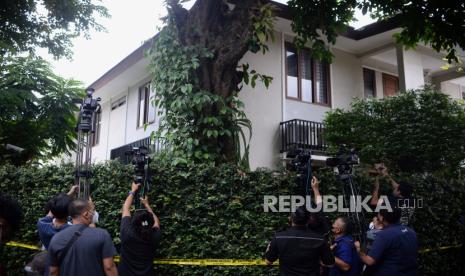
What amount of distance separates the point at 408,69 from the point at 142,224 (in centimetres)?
1185

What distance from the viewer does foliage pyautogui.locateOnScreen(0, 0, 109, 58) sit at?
37.4 feet

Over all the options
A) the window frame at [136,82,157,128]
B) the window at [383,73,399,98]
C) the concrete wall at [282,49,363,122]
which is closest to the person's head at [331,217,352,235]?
the concrete wall at [282,49,363,122]

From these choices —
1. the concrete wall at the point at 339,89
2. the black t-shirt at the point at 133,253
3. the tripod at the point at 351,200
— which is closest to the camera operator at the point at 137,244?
the black t-shirt at the point at 133,253

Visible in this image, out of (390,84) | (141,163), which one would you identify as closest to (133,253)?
(141,163)

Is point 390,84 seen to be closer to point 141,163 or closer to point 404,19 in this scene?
point 404,19

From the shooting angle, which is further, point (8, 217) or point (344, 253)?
point (344, 253)

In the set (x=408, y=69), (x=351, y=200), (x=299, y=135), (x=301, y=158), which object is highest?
(x=408, y=69)

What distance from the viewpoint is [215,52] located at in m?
8.92

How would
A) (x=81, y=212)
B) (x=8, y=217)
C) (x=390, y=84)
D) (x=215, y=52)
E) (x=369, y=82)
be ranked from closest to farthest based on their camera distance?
(x=8, y=217), (x=81, y=212), (x=215, y=52), (x=369, y=82), (x=390, y=84)

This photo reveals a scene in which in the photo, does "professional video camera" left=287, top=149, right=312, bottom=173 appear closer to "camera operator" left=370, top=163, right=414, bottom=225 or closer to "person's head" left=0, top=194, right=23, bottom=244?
"camera operator" left=370, top=163, right=414, bottom=225

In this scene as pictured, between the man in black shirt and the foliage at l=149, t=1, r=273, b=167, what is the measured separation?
354cm

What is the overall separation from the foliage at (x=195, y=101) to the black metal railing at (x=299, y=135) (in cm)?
383

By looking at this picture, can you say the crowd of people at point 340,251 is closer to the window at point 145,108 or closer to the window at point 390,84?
the window at point 145,108

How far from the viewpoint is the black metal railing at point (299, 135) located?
42.0ft
